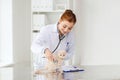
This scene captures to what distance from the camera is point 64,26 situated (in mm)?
1186

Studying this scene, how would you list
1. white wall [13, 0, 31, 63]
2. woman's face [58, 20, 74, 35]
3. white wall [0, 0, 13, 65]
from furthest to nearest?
white wall [0, 0, 13, 65] < white wall [13, 0, 31, 63] < woman's face [58, 20, 74, 35]

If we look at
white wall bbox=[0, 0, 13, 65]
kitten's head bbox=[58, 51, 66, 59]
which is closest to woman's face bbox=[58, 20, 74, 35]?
kitten's head bbox=[58, 51, 66, 59]

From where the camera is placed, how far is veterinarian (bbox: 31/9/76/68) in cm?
119

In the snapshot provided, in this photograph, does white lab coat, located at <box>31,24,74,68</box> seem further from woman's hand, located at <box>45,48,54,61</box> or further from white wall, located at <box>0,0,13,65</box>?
white wall, located at <box>0,0,13,65</box>

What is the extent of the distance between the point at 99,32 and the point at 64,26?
322 mm

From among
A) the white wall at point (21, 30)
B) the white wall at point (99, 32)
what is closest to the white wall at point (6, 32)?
the white wall at point (21, 30)

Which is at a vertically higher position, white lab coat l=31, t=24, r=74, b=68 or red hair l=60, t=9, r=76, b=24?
red hair l=60, t=9, r=76, b=24

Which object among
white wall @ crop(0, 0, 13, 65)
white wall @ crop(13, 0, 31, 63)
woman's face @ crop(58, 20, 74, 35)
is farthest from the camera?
white wall @ crop(0, 0, 13, 65)

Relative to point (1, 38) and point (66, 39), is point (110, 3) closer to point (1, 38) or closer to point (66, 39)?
point (66, 39)

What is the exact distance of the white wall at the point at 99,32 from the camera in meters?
1.39

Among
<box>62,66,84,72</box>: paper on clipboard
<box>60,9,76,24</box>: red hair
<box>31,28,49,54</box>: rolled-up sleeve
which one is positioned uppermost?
<box>60,9,76,24</box>: red hair

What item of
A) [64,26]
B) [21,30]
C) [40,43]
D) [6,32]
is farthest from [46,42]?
[6,32]

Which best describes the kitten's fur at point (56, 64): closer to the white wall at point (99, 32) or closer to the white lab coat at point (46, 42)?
the white lab coat at point (46, 42)

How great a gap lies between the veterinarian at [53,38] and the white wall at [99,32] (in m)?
0.19
